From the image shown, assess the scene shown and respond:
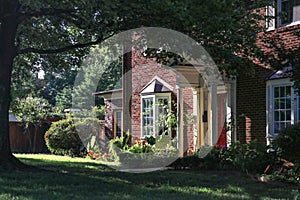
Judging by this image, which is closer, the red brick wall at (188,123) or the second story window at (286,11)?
the second story window at (286,11)

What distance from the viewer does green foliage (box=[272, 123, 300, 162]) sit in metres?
12.0

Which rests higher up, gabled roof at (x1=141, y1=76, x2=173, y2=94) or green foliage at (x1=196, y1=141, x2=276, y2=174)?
gabled roof at (x1=141, y1=76, x2=173, y2=94)

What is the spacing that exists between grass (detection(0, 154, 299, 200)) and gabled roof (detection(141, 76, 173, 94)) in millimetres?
6936

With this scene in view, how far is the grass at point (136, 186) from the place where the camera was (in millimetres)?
8791

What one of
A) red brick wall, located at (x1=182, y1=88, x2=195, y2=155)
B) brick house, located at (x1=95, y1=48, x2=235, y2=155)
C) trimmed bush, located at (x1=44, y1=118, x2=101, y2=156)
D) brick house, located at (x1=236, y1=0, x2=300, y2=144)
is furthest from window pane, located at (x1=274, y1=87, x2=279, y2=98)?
trimmed bush, located at (x1=44, y1=118, x2=101, y2=156)

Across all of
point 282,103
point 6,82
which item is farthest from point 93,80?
point 6,82

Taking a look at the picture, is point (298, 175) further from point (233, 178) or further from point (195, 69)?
point (195, 69)

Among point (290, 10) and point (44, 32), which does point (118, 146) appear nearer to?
point (44, 32)

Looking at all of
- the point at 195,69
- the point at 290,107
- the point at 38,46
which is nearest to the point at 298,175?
the point at 290,107

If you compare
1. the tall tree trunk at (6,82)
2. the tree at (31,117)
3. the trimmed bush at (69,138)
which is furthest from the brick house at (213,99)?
the tree at (31,117)

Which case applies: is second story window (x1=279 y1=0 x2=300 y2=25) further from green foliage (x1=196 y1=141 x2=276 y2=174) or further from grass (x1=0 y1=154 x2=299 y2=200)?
grass (x1=0 y1=154 x2=299 y2=200)

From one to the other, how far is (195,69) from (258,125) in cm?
319

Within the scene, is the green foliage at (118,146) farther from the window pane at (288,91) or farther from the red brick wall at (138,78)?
the window pane at (288,91)

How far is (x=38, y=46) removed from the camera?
1611cm
